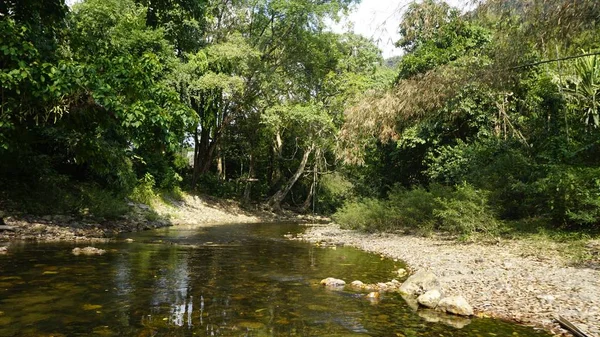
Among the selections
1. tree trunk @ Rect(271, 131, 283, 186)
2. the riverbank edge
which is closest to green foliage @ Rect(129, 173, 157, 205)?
the riverbank edge

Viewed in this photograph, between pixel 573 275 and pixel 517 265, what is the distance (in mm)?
1190

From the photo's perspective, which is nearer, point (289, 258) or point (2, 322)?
point (2, 322)

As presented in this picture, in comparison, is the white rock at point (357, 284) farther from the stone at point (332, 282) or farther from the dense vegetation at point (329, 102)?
the dense vegetation at point (329, 102)

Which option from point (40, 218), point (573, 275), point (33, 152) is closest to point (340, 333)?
point (573, 275)

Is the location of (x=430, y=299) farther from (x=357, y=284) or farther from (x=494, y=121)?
(x=494, y=121)

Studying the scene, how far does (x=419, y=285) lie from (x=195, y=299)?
3.39 meters

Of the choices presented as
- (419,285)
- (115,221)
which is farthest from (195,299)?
(115,221)

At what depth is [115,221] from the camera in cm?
1583

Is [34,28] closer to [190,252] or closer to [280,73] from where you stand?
[190,252]

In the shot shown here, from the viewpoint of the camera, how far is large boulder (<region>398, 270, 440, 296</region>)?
6.67 metres

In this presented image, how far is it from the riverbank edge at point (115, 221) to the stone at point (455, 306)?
8.51 metres

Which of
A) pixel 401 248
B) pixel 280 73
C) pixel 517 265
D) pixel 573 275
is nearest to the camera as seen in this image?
pixel 573 275

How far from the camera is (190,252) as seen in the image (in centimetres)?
1064

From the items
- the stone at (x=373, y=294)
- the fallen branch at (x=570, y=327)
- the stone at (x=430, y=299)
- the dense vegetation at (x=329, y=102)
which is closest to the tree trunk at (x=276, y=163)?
the dense vegetation at (x=329, y=102)
